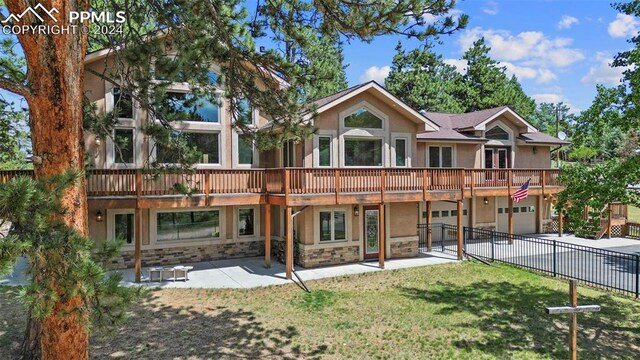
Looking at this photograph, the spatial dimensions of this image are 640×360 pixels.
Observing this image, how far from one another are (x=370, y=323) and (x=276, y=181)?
6419 millimetres

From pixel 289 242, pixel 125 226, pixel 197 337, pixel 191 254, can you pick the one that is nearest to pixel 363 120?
pixel 289 242

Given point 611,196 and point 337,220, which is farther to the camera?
point 337,220

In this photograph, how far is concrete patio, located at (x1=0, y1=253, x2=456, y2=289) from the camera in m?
12.8

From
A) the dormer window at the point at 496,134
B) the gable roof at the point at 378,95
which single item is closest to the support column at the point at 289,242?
the gable roof at the point at 378,95

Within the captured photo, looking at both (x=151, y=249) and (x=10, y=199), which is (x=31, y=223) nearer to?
(x=10, y=199)

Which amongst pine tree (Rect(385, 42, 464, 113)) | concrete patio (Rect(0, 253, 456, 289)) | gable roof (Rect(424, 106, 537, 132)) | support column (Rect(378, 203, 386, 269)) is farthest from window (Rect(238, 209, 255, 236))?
pine tree (Rect(385, 42, 464, 113))

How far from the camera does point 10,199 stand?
130 inches

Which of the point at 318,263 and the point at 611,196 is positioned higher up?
the point at 611,196

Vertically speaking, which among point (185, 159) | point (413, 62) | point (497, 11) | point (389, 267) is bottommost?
point (389, 267)

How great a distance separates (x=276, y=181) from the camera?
14.3 metres

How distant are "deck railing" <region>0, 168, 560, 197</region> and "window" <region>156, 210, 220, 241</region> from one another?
83.4 inches

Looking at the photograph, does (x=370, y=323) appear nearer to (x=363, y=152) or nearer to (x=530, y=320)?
(x=530, y=320)

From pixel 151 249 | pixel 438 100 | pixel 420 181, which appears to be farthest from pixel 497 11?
pixel 438 100

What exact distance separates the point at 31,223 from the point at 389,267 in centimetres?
1287
